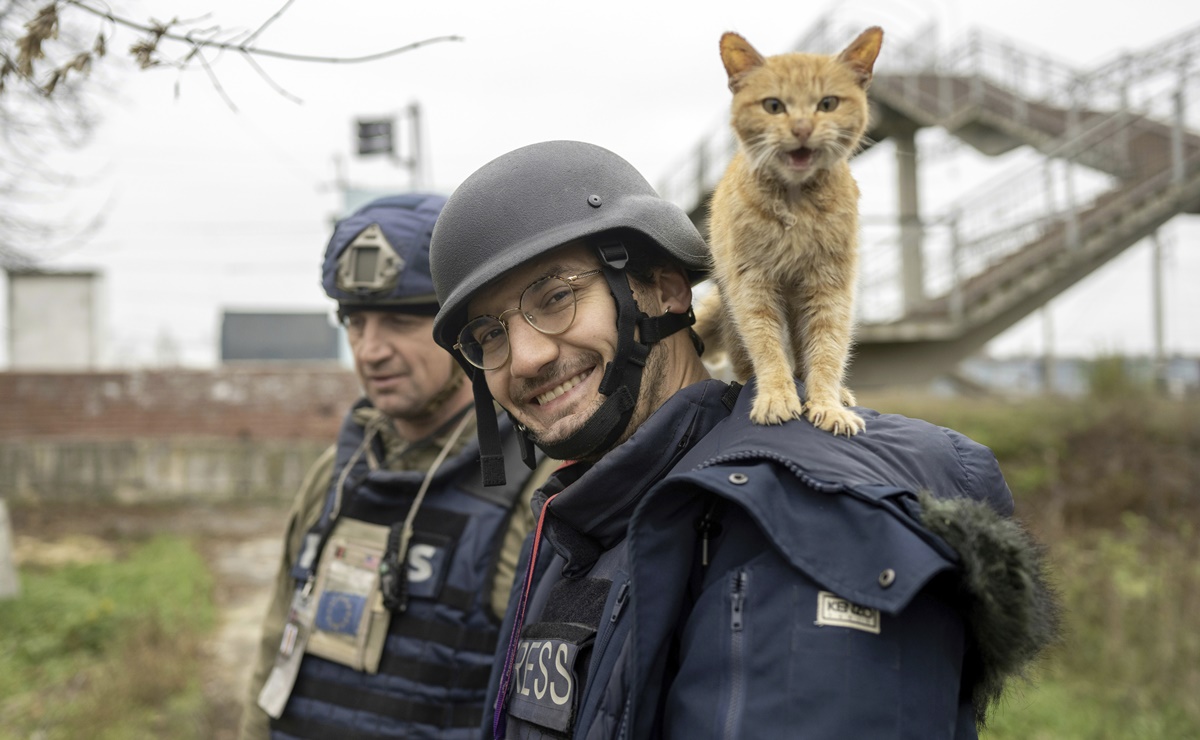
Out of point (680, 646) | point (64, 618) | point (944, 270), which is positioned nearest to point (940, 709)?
point (680, 646)

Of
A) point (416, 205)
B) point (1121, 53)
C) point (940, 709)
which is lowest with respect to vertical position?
point (940, 709)

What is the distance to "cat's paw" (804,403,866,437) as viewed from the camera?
5.45 feet

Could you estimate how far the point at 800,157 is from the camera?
A: 1.84 m

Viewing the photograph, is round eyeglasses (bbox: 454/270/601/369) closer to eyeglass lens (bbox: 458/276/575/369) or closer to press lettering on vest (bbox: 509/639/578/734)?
eyeglass lens (bbox: 458/276/575/369)

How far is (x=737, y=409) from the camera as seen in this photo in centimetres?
177

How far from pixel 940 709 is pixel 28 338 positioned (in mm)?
19041

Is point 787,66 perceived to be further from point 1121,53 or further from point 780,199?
point 1121,53

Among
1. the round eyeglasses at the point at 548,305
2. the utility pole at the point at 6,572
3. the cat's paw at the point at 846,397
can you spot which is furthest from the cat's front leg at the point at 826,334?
the utility pole at the point at 6,572

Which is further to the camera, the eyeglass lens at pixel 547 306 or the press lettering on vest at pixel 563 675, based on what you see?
the eyeglass lens at pixel 547 306

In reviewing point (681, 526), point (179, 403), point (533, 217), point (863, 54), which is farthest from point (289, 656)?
point (179, 403)

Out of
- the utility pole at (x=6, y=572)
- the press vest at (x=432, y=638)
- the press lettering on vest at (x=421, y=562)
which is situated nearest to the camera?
the press vest at (x=432, y=638)

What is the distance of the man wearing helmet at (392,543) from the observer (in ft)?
8.99

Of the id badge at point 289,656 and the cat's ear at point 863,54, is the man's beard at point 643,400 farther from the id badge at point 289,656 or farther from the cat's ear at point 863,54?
the id badge at point 289,656

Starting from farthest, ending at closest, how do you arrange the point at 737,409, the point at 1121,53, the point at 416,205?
the point at 1121,53
the point at 416,205
the point at 737,409
